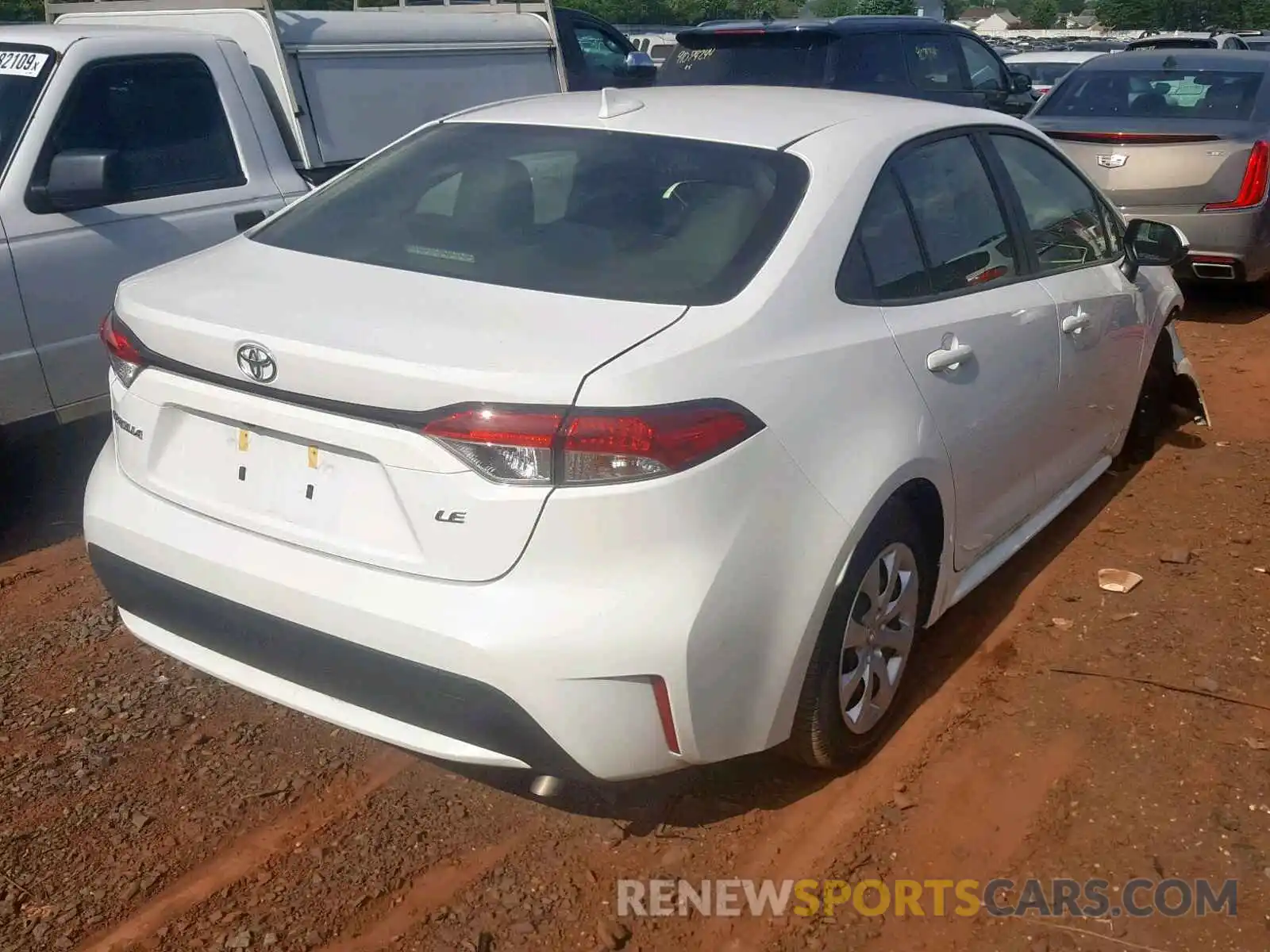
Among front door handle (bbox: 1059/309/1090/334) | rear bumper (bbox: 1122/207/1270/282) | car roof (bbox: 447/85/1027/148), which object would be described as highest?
car roof (bbox: 447/85/1027/148)

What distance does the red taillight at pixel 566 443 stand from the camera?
7.98ft

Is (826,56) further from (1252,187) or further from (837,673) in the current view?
(837,673)

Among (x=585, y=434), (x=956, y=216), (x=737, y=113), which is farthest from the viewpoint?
(x=956, y=216)

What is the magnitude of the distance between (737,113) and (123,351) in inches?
67.8

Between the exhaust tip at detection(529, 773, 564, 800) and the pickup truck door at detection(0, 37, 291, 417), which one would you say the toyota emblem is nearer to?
the exhaust tip at detection(529, 773, 564, 800)

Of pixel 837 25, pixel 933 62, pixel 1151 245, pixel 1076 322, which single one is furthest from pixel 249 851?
pixel 933 62

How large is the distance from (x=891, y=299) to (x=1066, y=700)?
4.39 feet

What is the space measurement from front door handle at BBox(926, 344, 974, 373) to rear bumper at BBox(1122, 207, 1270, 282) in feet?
16.6

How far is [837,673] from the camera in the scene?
303cm

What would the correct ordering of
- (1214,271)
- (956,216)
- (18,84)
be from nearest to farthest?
(956,216)
(18,84)
(1214,271)

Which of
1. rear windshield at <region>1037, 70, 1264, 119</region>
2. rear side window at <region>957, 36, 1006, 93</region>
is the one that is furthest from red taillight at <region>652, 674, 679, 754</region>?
rear side window at <region>957, 36, 1006, 93</region>

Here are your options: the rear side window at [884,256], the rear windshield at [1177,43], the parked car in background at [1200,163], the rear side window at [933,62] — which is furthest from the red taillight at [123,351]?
the rear windshield at [1177,43]

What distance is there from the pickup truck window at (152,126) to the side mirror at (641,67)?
13.9 feet

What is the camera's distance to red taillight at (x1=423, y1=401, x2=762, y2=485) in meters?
2.43
